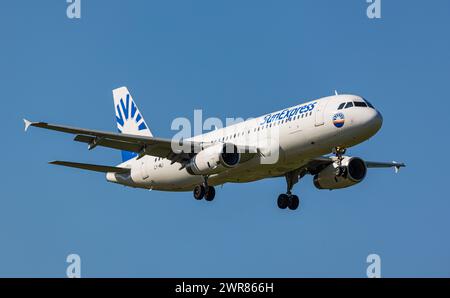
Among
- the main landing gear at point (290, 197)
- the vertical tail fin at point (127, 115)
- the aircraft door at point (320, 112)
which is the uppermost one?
the vertical tail fin at point (127, 115)

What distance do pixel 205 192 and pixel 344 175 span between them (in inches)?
309

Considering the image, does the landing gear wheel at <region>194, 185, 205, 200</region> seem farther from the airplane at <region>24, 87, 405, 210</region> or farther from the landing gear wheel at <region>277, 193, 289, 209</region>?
the landing gear wheel at <region>277, 193, 289, 209</region>

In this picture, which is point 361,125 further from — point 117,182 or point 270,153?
point 117,182

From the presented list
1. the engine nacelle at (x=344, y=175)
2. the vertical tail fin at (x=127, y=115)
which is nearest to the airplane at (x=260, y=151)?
the engine nacelle at (x=344, y=175)

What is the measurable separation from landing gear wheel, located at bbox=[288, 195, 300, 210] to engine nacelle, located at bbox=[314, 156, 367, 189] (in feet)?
5.74

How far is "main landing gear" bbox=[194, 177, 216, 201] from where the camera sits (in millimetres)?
53250

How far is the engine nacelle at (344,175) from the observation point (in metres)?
54.4

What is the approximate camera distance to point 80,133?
164 feet

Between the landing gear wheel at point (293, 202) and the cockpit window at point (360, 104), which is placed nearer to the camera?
the cockpit window at point (360, 104)

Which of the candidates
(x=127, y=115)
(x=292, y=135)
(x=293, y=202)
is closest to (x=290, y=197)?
(x=293, y=202)

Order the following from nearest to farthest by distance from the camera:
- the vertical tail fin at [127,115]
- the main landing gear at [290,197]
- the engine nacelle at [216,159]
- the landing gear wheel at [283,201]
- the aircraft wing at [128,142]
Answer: the aircraft wing at [128,142]
the engine nacelle at [216,159]
the main landing gear at [290,197]
the landing gear wheel at [283,201]
the vertical tail fin at [127,115]

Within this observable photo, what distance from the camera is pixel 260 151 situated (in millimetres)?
51000

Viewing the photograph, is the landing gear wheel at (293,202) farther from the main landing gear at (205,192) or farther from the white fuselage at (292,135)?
the main landing gear at (205,192)

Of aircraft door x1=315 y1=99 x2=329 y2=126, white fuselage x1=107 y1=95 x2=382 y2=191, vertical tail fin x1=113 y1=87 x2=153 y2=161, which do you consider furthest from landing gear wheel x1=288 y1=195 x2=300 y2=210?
vertical tail fin x1=113 y1=87 x2=153 y2=161
